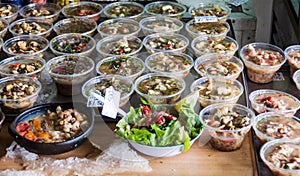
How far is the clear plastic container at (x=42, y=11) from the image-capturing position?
11.8 ft

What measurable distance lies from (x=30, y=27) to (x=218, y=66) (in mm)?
1293

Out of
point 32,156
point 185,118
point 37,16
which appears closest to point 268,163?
point 185,118

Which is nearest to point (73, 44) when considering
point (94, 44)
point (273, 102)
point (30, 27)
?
point (94, 44)

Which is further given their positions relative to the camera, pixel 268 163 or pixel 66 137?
pixel 66 137

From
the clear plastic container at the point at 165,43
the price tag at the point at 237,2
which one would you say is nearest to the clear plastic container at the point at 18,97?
the clear plastic container at the point at 165,43

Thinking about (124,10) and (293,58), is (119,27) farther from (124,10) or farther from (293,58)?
(293,58)

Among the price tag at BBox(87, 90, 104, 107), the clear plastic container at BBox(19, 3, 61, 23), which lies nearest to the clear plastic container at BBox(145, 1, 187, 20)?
the clear plastic container at BBox(19, 3, 61, 23)

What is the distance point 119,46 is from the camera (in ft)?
10.6

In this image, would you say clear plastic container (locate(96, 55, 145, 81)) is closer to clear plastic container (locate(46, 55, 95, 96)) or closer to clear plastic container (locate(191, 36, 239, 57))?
clear plastic container (locate(46, 55, 95, 96))

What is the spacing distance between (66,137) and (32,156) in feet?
0.62

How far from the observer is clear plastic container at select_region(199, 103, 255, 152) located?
2.52m

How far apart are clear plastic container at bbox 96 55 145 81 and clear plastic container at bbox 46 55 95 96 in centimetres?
6

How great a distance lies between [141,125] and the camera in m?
2.57

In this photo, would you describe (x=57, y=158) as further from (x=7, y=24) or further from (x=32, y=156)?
(x=7, y=24)
